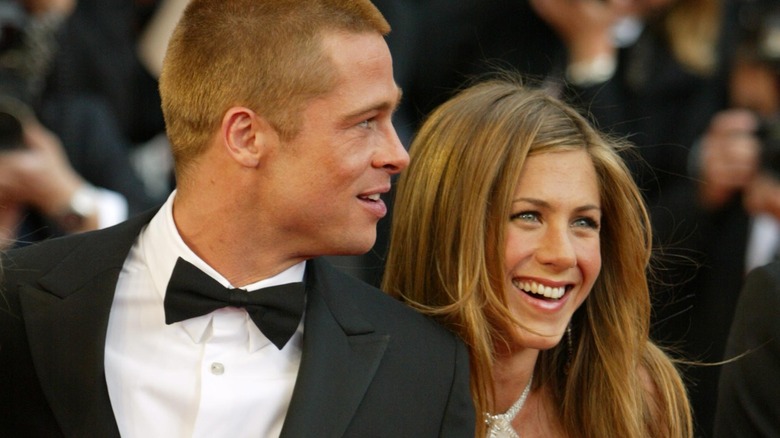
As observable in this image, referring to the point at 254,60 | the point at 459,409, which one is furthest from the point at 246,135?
the point at 459,409

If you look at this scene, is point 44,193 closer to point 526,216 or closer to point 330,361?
point 526,216

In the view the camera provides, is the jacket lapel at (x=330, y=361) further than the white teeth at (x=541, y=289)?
No

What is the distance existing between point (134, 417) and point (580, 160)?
1.22 metres

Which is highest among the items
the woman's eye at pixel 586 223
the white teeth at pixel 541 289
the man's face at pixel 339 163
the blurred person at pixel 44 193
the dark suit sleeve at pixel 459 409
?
the man's face at pixel 339 163

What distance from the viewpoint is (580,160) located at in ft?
10.2

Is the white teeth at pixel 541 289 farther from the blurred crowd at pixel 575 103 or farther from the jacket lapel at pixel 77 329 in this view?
the blurred crowd at pixel 575 103

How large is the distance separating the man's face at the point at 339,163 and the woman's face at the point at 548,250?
19.5 inches

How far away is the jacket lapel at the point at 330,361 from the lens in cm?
245

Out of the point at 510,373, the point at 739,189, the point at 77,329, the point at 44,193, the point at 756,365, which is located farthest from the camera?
the point at 739,189

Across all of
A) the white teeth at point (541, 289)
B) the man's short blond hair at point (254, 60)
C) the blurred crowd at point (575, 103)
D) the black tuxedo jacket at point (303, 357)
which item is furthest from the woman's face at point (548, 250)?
the blurred crowd at point (575, 103)

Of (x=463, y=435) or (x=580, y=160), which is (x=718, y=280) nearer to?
(x=580, y=160)

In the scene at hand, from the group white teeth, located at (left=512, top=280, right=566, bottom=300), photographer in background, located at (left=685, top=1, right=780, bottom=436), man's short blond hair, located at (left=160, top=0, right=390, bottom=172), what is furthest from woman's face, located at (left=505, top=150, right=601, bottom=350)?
photographer in background, located at (left=685, top=1, right=780, bottom=436)

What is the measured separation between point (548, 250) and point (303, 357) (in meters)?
0.72

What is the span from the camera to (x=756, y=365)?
2.90m
